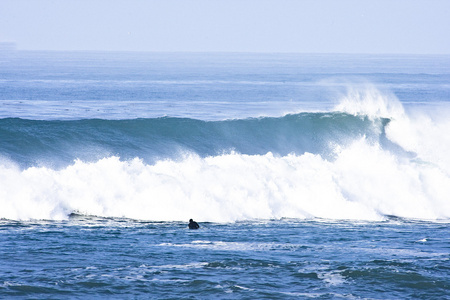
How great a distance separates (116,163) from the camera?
79.7 feet

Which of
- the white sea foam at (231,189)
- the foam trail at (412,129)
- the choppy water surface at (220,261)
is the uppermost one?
the foam trail at (412,129)

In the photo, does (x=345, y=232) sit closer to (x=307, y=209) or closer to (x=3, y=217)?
(x=307, y=209)

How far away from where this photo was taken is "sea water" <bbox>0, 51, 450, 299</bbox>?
1376 cm

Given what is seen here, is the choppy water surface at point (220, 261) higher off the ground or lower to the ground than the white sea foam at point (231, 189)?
lower

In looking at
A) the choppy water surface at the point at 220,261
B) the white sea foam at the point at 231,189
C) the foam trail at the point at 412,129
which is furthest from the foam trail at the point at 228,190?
the foam trail at the point at 412,129

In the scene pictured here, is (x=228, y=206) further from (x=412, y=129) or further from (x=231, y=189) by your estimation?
(x=412, y=129)

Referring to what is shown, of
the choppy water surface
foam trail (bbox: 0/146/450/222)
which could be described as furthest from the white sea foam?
the choppy water surface

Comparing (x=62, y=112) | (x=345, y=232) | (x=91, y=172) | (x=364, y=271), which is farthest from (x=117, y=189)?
(x=62, y=112)

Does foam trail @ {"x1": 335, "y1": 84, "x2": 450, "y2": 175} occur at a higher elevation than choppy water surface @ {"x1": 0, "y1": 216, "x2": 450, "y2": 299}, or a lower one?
higher

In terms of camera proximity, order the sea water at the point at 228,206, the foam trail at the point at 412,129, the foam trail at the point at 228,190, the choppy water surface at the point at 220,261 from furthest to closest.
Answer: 1. the foam trail at the point at 412,129
2. the foam trail at the point at 228,190
3. the sea water at the point at 228,206
4. the choppy water surface at the point at 220,261

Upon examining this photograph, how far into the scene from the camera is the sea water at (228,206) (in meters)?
13.8

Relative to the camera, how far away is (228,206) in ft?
73.2

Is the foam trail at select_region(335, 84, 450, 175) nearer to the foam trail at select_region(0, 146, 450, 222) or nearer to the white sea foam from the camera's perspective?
the white sea foam

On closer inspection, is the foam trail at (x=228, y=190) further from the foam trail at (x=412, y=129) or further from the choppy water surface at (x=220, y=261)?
the foam trail at (x=412, y=129)
